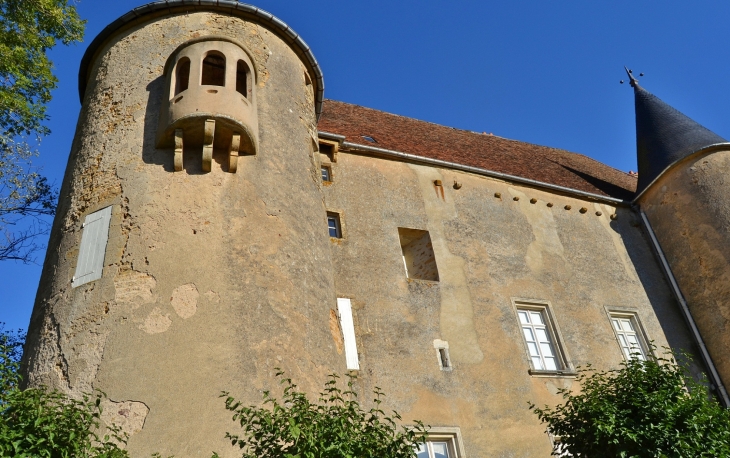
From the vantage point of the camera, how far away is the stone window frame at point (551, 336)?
11.0 m

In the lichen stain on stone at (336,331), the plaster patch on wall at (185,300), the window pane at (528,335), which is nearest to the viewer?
the plaster patch on wall at (185,300)

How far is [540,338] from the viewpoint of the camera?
11672 millimetres

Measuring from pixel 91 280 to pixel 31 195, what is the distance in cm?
686

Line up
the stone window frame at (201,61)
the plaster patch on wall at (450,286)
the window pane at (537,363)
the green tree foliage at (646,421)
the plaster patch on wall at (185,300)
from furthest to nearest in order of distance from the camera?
the window pane at (537,363)
the plaster patch on wall at (450,286)
the stone window frame at (201,61)
the plaster patch on wall at (185,300)
the green tree foliage at (646,421)

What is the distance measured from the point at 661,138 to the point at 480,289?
7.24m

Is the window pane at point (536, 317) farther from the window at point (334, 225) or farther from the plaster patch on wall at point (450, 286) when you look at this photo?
the window at point (334, 225)

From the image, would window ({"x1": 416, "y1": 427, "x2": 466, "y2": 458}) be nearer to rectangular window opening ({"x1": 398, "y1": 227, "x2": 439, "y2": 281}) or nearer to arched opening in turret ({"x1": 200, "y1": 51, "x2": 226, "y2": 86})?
rectangular window opening ({"x1": 398, "y1": 227, "x2": 439, "y2": 281})

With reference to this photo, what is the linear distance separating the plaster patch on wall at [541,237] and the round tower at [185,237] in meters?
4.99

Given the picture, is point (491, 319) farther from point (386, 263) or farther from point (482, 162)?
point (482, 162)

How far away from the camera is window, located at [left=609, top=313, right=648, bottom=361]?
12508 millimetres

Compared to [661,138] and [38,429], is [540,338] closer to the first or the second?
[661,138]

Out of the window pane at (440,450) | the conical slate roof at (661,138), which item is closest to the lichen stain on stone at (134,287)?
the window pane at (440,450)

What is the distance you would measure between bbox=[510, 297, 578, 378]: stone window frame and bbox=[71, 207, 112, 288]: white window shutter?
679 cm

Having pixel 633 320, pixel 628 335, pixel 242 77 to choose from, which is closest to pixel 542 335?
pixel 628 335
